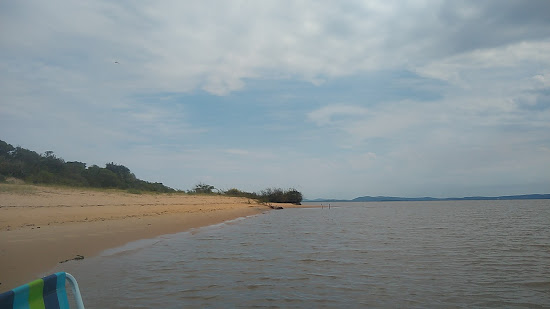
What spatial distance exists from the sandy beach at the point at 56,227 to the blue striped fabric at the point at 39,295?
13.6ft

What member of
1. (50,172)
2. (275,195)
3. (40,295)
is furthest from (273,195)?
(40,295)

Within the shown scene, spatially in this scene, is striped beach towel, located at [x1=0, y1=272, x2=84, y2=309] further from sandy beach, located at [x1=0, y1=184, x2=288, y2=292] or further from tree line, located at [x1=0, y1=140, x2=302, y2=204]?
tree line, located at [x1=0, y1=140, x2=302, y2=204]

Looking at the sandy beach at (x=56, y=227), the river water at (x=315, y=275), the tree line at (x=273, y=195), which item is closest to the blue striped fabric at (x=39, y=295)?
the river water at (x=315, y=275)

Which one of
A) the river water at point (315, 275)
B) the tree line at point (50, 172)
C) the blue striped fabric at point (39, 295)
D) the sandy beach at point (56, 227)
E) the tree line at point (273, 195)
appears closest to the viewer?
the blue striped fabric at point (39, 295)

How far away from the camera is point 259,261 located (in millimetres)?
8914

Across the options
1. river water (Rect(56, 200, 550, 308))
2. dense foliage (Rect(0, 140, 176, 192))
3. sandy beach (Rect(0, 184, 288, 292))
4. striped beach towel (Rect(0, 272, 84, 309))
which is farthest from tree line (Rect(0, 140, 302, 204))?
striped beach towel (Rect(0, 272, 84, 309))

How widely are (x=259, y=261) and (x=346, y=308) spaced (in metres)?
3.87

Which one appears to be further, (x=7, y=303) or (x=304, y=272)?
(x=304, y=272)

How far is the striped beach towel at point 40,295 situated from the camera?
186cm

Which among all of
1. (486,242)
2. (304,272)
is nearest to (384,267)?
(304,272)

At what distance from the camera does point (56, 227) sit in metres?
11.3

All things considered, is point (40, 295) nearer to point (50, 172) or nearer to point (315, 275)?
point (315, 275)

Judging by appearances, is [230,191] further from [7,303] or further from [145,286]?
[7,303]

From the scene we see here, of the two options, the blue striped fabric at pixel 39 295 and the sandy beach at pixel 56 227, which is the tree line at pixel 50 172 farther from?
the blue striped fabric at pixel 39 295
